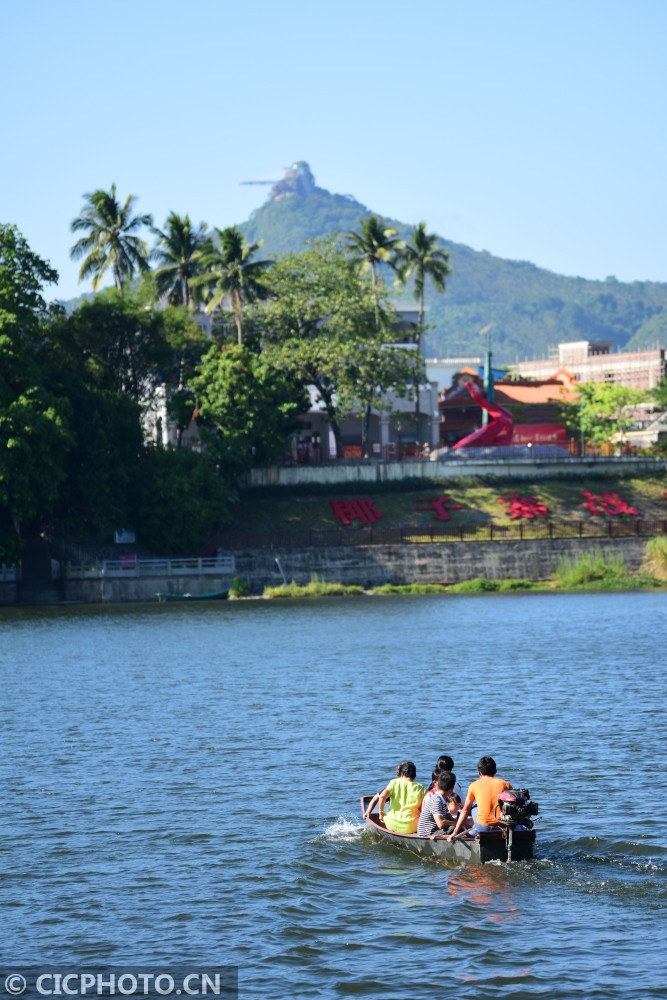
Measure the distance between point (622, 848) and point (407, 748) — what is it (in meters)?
10.1

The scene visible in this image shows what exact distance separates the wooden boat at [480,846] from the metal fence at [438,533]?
55.1 m

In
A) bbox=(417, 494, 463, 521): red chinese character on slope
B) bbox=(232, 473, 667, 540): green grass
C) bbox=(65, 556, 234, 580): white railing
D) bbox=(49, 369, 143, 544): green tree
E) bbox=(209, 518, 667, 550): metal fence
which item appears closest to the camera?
bbox=(49, 369, 143, 544): green tree

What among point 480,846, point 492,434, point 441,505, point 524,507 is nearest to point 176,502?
point 441,505

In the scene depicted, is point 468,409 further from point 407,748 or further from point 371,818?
point 371,818

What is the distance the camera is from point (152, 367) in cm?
8594

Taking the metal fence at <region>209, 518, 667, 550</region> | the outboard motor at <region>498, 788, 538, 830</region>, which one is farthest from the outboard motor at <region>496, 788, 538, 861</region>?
the metal fence at <region>209, 518, 667, 550</region>

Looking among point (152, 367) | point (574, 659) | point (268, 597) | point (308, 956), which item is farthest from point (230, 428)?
point (308, 956)

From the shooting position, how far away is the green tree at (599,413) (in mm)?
110250

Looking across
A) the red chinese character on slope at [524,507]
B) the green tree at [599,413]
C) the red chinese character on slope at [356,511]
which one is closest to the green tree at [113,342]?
the red chinese character on slope at [356,511]

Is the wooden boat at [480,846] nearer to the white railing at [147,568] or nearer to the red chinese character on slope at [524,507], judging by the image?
the white railing at [147,568]

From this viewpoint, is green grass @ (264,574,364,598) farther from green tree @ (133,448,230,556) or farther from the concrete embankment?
green tree @ (133,448,230,556)

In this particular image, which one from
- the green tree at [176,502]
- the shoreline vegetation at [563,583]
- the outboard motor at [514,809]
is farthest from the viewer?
the green tree at [176,502]

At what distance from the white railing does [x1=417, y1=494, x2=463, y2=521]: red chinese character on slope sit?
14.1 meters

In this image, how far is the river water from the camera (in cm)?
1827
